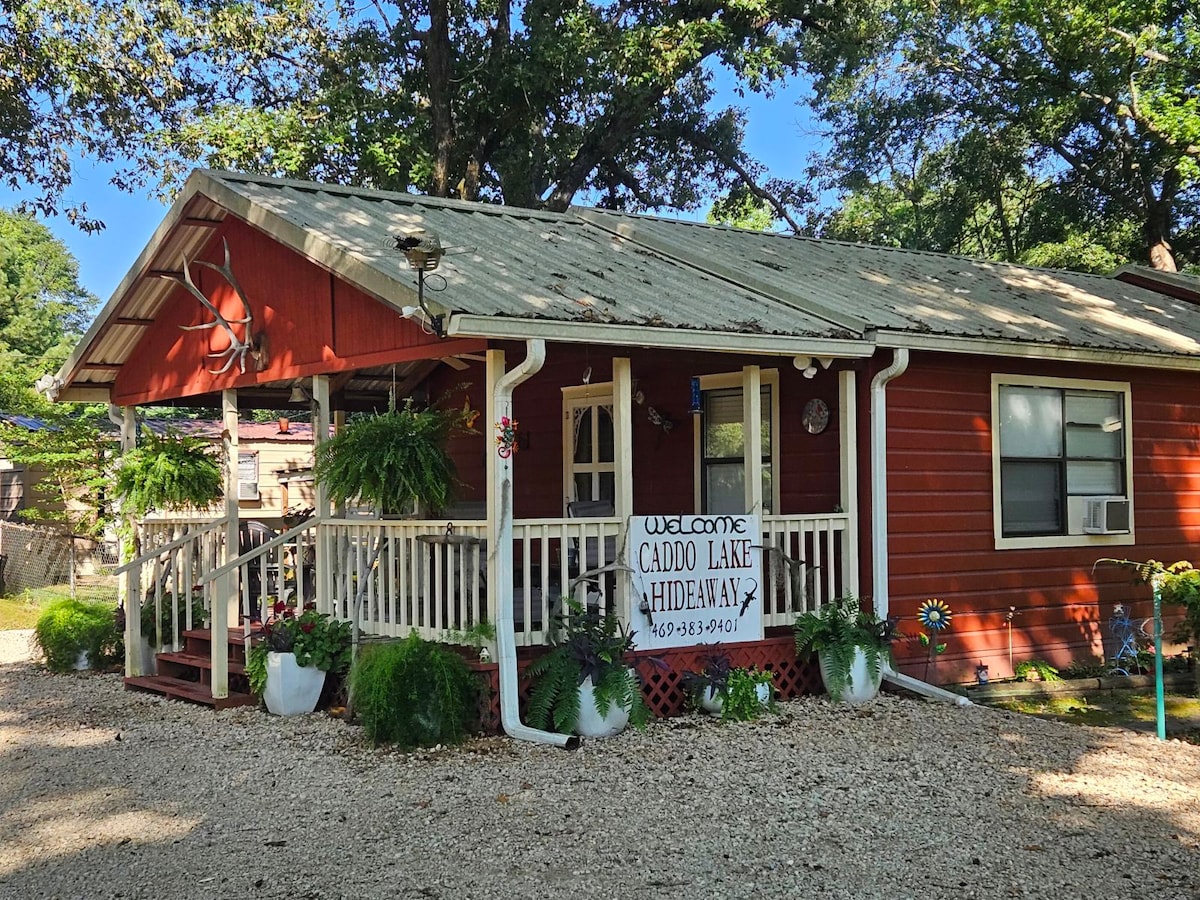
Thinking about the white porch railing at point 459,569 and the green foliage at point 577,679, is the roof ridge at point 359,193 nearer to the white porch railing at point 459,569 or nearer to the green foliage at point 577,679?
the white porch railing at point 459,569

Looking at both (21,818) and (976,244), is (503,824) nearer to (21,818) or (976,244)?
(21,818)

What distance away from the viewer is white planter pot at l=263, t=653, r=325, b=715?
834 centimetres

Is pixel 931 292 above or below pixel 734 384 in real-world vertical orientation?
above

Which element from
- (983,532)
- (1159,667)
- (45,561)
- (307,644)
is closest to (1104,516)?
(983,532)

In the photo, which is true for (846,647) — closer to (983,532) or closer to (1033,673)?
(983,532)

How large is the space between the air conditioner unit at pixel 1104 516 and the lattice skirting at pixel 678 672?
3145 millimetres

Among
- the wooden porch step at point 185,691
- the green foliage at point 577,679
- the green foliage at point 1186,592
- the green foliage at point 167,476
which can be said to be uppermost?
the green foliage at point 167,476

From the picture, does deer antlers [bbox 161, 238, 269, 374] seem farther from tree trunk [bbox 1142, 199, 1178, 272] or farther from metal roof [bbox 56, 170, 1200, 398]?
tree trunk [bbox 1142, 199, 1178, 272]

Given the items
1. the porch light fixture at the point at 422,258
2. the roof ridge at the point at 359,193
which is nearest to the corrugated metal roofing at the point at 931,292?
the roof ridge at the point at 359,193

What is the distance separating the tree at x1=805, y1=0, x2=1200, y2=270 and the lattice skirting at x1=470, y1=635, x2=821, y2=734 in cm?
1287

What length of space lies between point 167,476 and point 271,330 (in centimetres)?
162

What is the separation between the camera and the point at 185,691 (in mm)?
9148

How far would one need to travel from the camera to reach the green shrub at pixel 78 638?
10.9 m

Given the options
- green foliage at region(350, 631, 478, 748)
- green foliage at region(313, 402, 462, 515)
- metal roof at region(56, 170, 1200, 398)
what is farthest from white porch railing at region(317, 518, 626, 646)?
metal roof at region(56, 170, 1200, 398)
